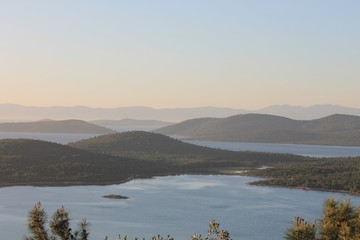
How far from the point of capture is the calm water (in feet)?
312

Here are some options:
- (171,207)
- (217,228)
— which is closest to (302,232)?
(217,228)

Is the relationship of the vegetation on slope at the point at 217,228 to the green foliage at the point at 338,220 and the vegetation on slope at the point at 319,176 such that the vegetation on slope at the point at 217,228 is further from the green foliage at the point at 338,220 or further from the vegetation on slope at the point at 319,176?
the vegetation on slope at the point at 319,176

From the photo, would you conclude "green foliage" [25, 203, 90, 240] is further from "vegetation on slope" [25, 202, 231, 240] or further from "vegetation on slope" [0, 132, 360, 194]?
"vegetation on slope" [0, 132, 360, 194]

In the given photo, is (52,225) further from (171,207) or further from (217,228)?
(171,207)

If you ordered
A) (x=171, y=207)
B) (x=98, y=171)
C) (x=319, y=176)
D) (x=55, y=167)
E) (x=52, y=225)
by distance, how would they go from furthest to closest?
1. (x=98, y=171)
2. (x=55, y=167)
3. (x=319, y=176)
4. (x=171, y=207)
5. (x=52, y=225)

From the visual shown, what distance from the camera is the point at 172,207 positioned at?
119 metres

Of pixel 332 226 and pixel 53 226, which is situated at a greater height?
pixel 332 226

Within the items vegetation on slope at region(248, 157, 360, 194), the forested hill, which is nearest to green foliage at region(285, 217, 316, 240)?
vegetation on slope at region(248, 157, 360, 194)

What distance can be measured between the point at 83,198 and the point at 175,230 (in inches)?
1608

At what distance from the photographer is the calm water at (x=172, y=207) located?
3748 inches

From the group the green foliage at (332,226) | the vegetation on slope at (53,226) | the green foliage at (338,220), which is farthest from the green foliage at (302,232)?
the vegetation on slope at (53,226)

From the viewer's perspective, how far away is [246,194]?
13950 cm

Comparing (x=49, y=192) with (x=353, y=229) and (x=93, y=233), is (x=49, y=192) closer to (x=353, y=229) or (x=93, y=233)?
(x=93, y=233)

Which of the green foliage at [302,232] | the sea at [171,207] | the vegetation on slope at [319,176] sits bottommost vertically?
the sea at [171,207]
